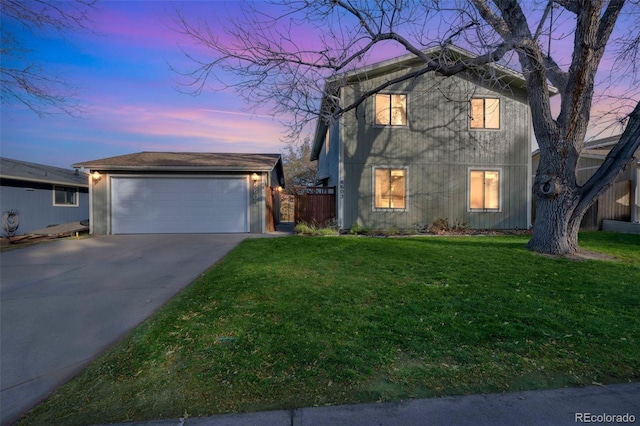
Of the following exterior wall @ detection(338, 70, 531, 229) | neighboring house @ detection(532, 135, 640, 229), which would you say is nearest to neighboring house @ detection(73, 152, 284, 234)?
exterior wall @ detection(338, 70, 531, 229)

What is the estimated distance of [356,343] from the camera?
9.93 feet

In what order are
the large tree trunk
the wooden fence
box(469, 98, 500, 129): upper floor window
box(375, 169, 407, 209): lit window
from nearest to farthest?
the large tree trunk
box(375, 169, 407, 209): lit window
box(469, 98, 500, 129): upper floor window
the wooden fence

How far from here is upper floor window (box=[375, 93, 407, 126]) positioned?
470 inches

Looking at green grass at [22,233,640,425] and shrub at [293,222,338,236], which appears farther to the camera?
shrub at [293,222,338,236]

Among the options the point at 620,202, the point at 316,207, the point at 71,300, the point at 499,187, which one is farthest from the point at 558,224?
the point at 71,300

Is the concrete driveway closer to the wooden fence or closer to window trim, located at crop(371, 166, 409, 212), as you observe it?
the wooden fence

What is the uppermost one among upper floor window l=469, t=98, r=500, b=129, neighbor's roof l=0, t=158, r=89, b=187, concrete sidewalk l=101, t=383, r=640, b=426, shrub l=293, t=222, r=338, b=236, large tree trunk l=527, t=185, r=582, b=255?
upper floor window l=469, t=98, r=500, b=129

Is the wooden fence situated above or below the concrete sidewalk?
above

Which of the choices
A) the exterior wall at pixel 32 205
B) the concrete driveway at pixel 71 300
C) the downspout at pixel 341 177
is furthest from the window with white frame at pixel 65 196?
the downspout at pixel 341 177

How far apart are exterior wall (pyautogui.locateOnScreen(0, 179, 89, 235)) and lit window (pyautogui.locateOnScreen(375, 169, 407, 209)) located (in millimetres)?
14953

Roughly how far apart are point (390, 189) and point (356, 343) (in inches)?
379

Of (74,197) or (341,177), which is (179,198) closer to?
(341,177)

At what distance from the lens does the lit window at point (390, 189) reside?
1204 cm

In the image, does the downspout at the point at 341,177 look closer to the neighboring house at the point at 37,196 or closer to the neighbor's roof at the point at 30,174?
the neighboring house at the point at 37,196
